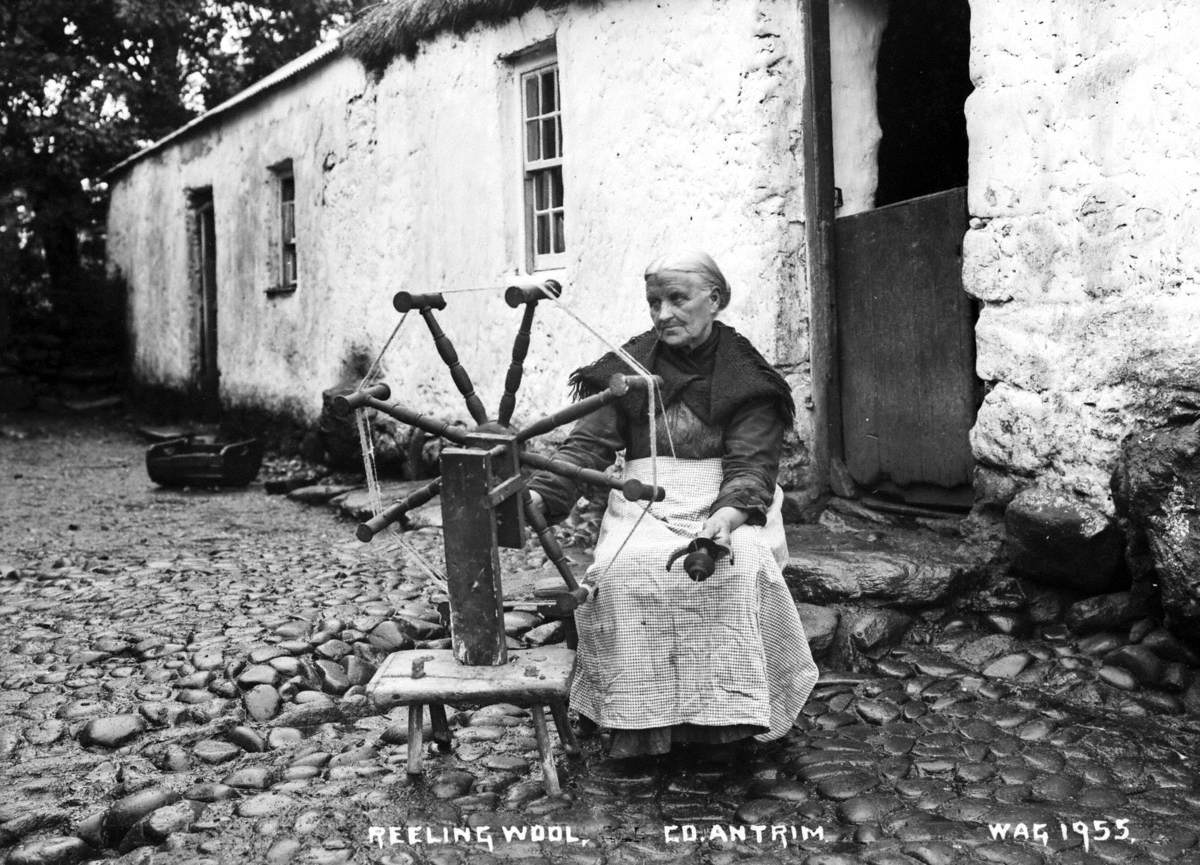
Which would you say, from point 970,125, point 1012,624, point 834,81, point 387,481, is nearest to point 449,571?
point 1012,624

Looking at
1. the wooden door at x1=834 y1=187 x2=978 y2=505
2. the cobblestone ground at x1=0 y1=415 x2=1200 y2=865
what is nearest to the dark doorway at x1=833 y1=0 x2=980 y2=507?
the wooden door at x1=834 y1=187 x2=978 y2=505

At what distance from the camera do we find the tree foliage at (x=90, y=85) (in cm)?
1503

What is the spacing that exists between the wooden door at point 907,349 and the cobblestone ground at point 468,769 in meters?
1.20

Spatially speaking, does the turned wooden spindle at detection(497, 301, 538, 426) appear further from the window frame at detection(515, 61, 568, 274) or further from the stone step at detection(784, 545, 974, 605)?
the window frame at detection(515, 61, 568, 274)

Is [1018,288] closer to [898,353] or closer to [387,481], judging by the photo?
[898,353]

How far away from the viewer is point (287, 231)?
11.7 metres

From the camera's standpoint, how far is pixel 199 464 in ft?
31.4

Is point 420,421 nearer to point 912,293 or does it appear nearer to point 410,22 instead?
point 912,293

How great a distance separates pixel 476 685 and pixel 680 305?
137 cm

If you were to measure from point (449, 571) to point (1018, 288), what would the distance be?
2.92m

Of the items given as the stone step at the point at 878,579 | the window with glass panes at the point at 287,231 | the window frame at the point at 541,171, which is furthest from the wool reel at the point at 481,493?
the window with glass panes at the point at 287,231

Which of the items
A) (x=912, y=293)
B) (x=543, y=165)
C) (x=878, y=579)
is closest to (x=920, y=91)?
(x=912, y=293)

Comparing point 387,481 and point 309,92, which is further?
point 309,92

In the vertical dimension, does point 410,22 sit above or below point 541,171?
above
